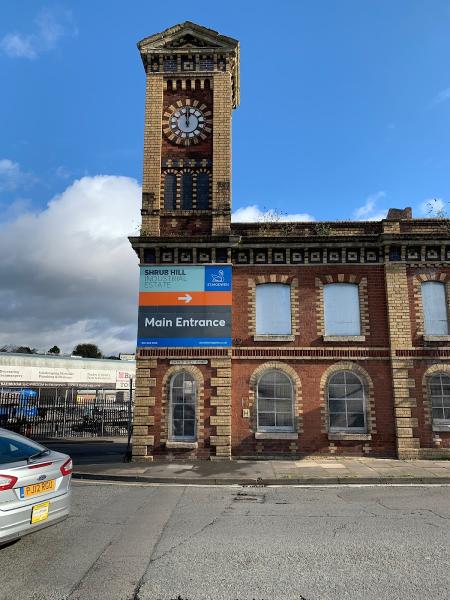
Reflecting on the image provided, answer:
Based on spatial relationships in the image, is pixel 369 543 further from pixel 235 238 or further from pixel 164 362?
pixel 235 238

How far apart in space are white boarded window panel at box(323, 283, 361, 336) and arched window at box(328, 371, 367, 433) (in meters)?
1.53

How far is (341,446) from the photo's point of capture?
15328 millimetres

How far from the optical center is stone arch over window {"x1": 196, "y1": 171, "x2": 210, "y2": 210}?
17.1 meters

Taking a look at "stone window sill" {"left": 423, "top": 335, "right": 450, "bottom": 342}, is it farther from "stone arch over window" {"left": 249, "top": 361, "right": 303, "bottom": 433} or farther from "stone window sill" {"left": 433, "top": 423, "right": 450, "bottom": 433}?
"stone arch over window" {"left": 249, "top": 361, "right": 303, "bottom": 433}

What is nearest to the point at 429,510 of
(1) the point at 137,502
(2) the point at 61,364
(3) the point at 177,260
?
(1) the point at 137,502

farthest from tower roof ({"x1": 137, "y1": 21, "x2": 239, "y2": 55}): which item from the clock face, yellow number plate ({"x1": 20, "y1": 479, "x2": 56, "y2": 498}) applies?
yellow number plate ({"x1": 20, "y1": 479, "x2": 56, "y2": 498})

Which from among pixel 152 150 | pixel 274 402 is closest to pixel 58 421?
pixel 274 402

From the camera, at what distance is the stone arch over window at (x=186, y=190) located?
56.1 ft

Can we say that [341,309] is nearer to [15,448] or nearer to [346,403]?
[346,403]

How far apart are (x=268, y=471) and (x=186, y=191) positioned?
1029 centimetres

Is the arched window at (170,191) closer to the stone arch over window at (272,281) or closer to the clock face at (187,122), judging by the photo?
the clock face at (187,122)

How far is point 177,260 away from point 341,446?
8.58 m

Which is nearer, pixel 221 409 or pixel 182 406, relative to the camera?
pixel 221 409

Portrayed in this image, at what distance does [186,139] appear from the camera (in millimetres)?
17562
